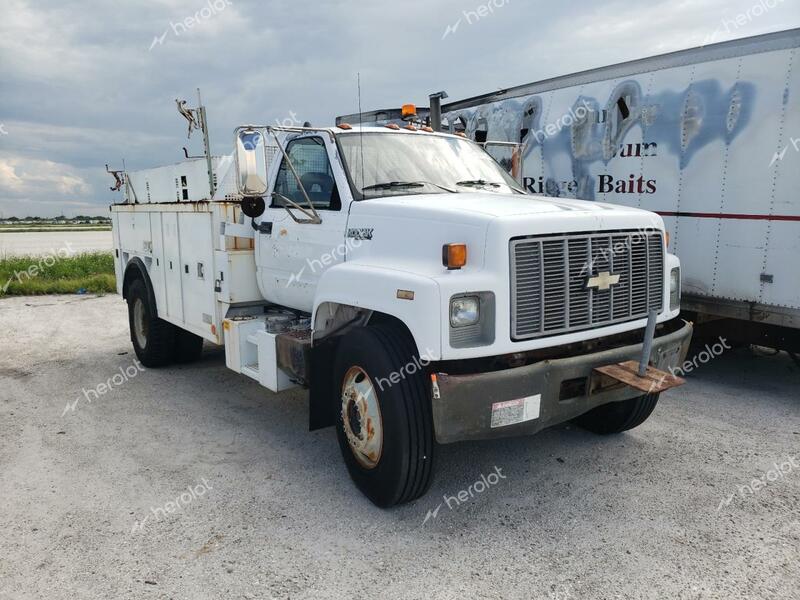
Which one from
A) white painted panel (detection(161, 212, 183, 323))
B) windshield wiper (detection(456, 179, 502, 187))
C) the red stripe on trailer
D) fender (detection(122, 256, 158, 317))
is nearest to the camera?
windshield wiper (detection(456, 179, 502, 187))

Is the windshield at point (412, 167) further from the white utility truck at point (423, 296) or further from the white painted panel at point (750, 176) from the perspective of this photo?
the white painted panel at point (750, 176)

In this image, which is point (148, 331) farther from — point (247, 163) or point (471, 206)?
point (471, 206)

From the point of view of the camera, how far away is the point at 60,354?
8312 mm

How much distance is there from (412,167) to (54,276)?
1368 centimetres

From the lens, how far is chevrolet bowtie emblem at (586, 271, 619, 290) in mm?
3732

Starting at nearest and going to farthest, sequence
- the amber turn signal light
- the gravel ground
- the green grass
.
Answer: the gravel ground
the amber turn signal light
the green grass

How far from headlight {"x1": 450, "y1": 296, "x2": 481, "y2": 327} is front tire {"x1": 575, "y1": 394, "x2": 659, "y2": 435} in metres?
2.00

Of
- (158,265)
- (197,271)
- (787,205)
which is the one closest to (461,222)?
(197,271)

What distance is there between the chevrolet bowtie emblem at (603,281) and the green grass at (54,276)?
13028mm

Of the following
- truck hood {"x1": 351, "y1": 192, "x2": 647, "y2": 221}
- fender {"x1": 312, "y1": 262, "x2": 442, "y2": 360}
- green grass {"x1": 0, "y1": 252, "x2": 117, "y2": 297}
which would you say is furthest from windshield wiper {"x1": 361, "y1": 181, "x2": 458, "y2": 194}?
green grass {"x1": 0, "y1": 252, "x2": 117, "y2": 297}

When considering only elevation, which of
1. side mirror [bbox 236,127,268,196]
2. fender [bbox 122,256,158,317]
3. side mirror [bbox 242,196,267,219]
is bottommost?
fender [bbox 122,256,158,317]

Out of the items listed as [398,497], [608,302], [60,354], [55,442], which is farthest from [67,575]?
[60,354]

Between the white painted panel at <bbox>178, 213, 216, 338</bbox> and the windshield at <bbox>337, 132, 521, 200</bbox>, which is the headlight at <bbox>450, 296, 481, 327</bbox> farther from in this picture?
the white painted panel at <bbox>178, 213, 216, 338</bbox>

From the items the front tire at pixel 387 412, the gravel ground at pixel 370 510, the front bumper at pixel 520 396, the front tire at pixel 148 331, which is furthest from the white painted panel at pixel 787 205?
the front tire at pixel 148 331
